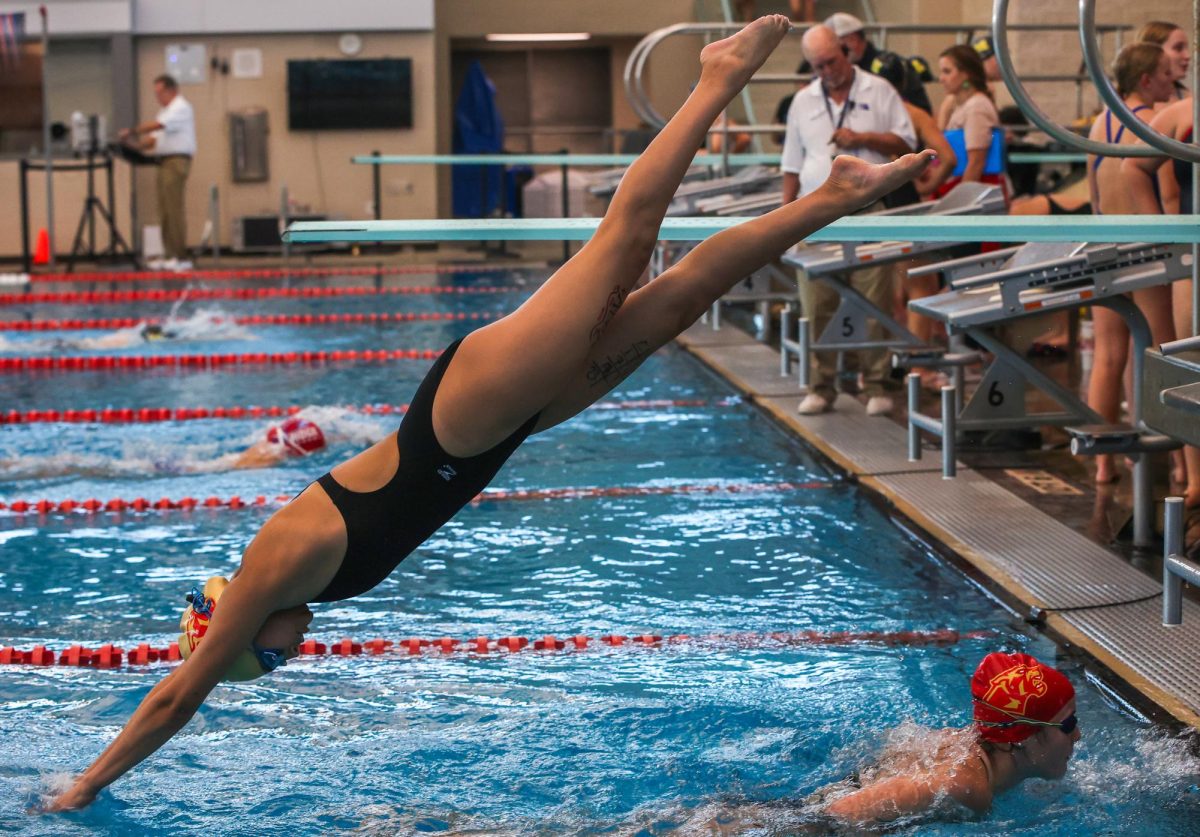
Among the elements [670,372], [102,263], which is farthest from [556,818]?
[102,263]

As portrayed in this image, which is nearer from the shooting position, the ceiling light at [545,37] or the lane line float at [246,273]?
the lane line float at [246,273]

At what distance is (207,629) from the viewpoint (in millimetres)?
2922

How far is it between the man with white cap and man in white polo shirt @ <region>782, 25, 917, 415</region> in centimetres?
31

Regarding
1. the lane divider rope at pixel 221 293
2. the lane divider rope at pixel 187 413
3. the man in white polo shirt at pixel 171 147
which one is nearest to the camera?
the lane divider rope at pixel 187 413

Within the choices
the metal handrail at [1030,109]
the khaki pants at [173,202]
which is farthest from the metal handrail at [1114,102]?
the khaki pants at [173,202]

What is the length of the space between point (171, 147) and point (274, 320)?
511 cm

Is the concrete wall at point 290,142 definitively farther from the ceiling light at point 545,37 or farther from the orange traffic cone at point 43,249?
the ceiling light at point 545,37

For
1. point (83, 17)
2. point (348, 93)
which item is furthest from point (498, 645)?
point (83, 17)

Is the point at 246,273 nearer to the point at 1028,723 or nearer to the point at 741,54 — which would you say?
the point at 741,54

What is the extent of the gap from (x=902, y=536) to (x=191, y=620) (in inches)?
116

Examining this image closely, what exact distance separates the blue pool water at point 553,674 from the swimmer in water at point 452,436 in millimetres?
481

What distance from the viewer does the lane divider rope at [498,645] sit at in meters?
4.19

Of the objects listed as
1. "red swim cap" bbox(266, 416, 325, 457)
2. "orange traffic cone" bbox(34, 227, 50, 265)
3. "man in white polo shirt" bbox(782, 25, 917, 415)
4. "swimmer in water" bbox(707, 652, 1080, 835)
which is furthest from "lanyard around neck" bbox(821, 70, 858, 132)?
"orange traffic cone" bbox(34, 227, 50, 265)

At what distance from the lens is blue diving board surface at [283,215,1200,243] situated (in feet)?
13.3
